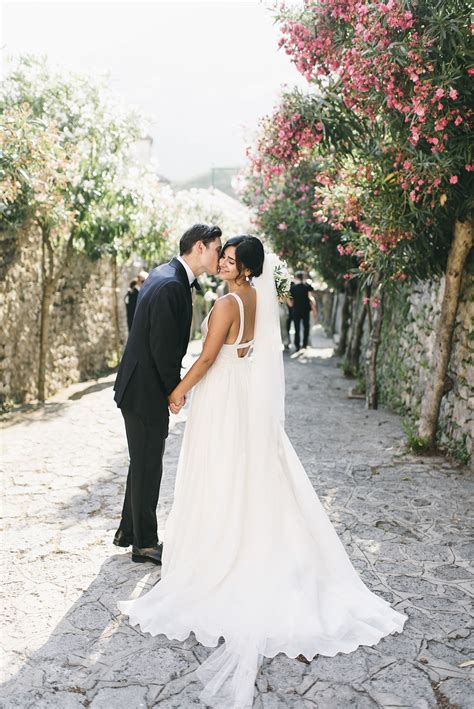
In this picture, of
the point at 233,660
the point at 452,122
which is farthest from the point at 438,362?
the point at 233,660

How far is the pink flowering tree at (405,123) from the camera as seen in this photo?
509 cm

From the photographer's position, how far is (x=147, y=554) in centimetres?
424

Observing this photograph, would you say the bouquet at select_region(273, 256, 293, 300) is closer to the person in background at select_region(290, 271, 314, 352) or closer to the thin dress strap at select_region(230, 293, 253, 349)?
the thin dress strap at select_region(230, 293, 253, 349)

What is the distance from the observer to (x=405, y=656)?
10.5ft

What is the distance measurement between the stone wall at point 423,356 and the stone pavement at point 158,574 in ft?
1.85

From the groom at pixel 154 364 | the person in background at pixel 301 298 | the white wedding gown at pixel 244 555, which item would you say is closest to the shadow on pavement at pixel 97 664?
the white wedding gown at pixel 244 555

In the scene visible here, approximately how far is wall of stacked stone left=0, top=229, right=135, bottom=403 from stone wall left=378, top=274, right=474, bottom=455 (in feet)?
17.9

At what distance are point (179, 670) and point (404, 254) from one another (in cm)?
523

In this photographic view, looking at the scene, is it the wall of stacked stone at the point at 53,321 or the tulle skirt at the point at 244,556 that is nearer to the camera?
the tulle skirt at the point at 244,556

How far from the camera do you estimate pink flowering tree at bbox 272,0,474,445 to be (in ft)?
16.7

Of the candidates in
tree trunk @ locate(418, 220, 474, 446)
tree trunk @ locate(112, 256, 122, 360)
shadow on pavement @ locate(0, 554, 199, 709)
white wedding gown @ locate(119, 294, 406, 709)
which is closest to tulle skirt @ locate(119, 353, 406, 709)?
white wedding gown @ locate(119, 294, 406, 709)

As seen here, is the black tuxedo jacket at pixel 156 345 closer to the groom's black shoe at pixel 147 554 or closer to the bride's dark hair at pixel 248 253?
the bride's dark hair at pixel 248 253

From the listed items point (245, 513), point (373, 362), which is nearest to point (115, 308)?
point (373, 362)

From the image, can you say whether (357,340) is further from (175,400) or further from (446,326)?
(175,400)
